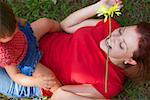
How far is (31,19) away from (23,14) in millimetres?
63

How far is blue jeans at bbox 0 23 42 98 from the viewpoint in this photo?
2303mm

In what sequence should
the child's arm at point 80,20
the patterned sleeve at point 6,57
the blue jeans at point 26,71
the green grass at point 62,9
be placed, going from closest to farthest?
the patterned sleeve at point 6,57, the blue jeans at point 26,71, the child's arm at point 80,20, the green grass at point 62,9

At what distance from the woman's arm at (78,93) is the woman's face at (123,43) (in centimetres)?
24

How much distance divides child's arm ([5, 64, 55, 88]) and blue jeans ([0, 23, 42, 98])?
3cm

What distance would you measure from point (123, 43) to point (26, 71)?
529 mm

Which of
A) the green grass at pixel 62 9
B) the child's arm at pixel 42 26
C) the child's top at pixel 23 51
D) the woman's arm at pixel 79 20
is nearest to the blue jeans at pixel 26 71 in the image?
the child's top at pixel 23 51

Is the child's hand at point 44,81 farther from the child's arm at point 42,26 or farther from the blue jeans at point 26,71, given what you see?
the child's arm at point 42,26

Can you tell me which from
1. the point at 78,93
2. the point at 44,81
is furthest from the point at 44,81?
the point at 78,93

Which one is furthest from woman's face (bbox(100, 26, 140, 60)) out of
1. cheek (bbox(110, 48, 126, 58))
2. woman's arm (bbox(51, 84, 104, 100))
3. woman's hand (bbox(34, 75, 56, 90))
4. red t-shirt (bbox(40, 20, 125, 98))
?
woman's hand (bbox(34, 75, 56, 90))

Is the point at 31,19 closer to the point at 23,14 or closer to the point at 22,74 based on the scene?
the point at 23,14

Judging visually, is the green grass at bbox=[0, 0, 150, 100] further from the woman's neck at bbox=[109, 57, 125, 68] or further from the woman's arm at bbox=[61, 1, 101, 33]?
the woman's neck at bbox=[109, 57, 125, 68]

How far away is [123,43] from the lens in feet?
7.71

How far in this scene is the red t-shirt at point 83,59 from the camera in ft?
8.12

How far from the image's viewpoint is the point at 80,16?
2.61 m
